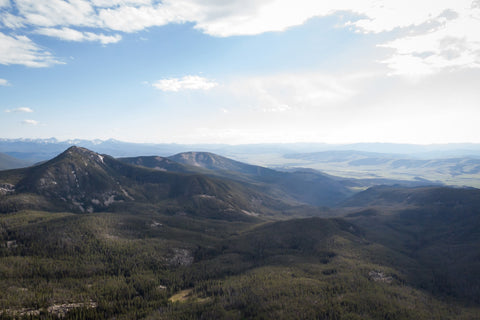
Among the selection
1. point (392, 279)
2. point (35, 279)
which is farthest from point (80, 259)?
point (392, 279)

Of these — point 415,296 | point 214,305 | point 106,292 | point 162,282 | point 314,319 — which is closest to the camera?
point 314,319

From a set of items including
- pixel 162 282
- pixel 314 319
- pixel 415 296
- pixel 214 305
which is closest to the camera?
pixel 314 319

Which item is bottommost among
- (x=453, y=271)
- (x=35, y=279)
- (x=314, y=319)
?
(x=453, y=271)

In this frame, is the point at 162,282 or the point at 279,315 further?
the point at 162,282

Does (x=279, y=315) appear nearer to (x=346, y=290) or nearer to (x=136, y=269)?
(x=346, y=290)

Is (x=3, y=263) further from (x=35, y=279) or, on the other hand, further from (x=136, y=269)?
(x=136, y=269)

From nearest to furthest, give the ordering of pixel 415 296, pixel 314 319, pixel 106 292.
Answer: pixel 314 319
pixel 106 292
pixel 415 296

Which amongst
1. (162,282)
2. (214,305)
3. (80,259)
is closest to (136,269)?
(162,282)

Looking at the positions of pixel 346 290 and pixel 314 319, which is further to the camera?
pixel 346 290

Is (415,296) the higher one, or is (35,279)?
(35,279)
